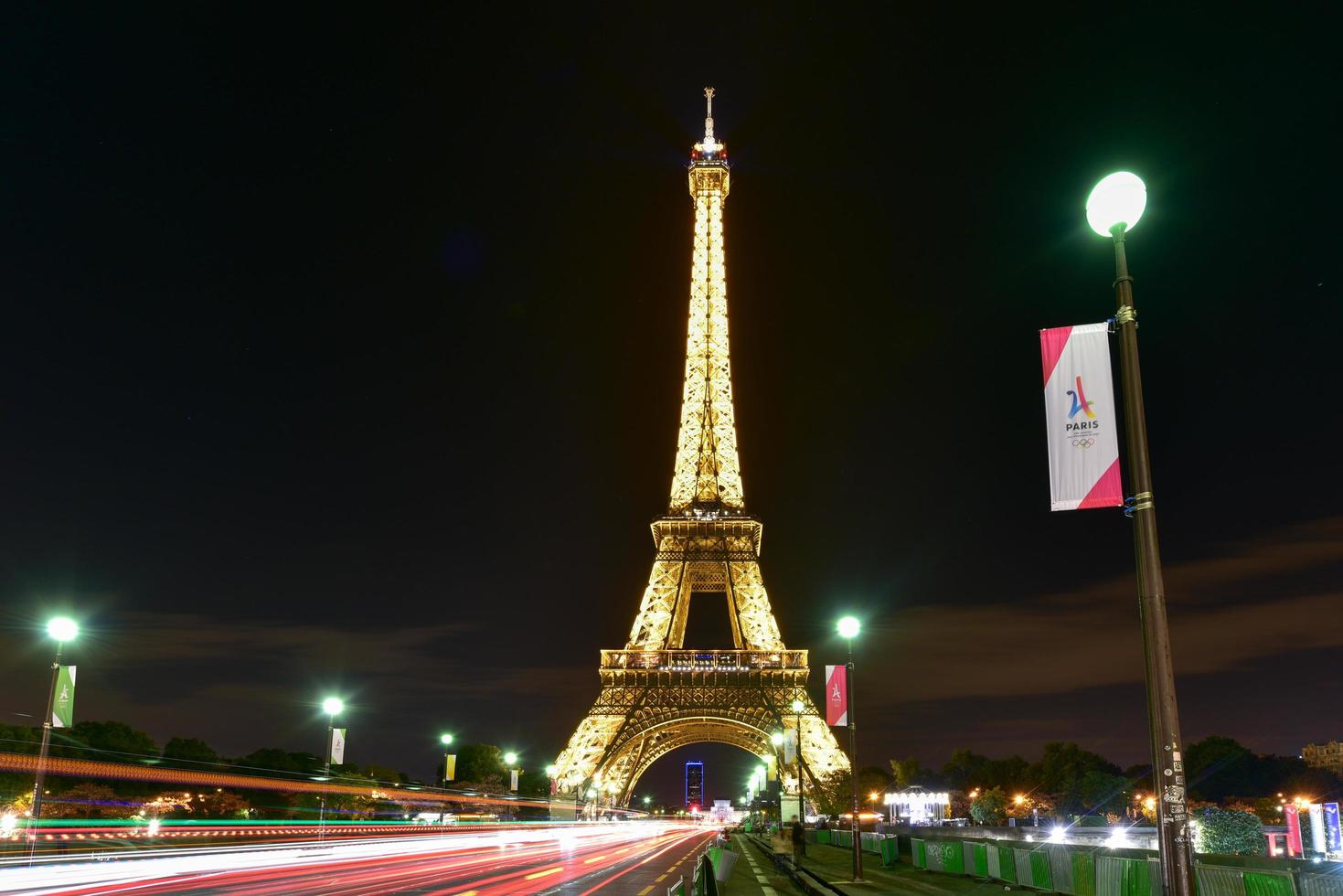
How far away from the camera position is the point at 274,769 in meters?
105

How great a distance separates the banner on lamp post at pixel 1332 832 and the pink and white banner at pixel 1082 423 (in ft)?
79.2

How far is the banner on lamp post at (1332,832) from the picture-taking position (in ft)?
89.7

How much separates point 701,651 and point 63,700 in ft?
196

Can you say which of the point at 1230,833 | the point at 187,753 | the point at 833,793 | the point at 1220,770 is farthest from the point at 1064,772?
the point at 1230,833

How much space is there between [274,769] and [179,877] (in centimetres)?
8703

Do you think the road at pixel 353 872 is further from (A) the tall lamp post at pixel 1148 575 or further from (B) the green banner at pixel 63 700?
(A) the tall lamp post at pixel 1148 575

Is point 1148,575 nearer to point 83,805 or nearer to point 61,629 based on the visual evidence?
point 61,629

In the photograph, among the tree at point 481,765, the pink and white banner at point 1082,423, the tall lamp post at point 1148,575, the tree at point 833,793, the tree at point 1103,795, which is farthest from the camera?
the tree at point 481,765

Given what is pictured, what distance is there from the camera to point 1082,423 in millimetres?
9508

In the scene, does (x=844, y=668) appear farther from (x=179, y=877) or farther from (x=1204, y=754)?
(x=1204, y=754)

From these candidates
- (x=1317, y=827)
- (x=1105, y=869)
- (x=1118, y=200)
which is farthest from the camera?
(x=1317, y=827)

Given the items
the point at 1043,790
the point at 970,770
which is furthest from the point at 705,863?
the point at 970,770

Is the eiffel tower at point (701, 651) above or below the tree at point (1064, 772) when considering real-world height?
above

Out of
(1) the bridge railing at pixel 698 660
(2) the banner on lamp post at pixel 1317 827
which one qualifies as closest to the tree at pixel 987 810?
(1) the bridge railing at pixel 698 660
